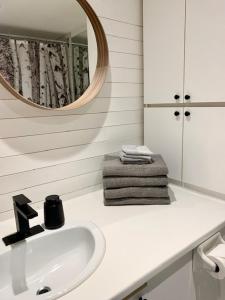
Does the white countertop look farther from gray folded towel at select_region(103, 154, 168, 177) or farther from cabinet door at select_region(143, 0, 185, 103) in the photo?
cabinet door at select_region(143, 0, 185, 103)

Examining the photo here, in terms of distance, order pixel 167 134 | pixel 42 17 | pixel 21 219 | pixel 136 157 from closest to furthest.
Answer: pixel 21 219 < pixel 42 17 < pixel 136 157 < pixel 167 134

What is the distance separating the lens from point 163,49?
4.04 ft

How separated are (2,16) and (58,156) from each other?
613 mm

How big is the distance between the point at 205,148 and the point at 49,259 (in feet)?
2.74

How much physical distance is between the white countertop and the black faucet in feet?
0.35

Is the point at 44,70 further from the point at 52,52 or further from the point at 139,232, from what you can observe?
the point at 139,232

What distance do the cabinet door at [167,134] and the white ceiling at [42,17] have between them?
1.88ft

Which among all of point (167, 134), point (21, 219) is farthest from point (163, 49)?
point (21, 219)

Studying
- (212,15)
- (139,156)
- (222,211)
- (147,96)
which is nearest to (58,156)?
(139,156)

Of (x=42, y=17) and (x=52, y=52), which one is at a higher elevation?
(x=42, y=17)

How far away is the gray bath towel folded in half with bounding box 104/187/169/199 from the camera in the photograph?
1.12 metres

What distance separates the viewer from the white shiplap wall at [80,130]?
1.03 m

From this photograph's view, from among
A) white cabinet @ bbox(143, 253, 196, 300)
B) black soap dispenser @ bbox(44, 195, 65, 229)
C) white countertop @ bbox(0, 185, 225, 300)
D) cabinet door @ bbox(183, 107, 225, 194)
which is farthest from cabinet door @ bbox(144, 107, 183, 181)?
black soap dispenser @ bbox(44, 195, 65, 229)

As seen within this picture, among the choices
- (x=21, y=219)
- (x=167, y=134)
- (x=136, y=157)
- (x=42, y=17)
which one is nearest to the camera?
(x=21, y=219)
